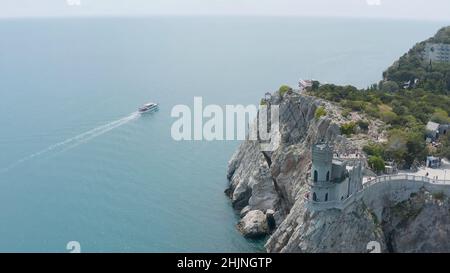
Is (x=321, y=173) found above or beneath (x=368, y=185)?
above

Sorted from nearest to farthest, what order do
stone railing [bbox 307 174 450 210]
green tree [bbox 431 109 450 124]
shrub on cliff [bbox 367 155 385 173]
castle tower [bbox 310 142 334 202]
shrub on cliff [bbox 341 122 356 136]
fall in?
castle tower [bbox 310 142 334 202] → stone railing [bbox 307 174 450 210] → shrub on cliff [bbox 367 155 385 173] → shrub on cliff [bbox 341 122 356 136] → green tree [bbox 431 109 450 124]

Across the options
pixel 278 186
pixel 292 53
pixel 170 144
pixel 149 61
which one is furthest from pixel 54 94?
pixel 292 53

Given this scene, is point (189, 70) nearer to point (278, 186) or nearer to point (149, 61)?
point (149, 61)

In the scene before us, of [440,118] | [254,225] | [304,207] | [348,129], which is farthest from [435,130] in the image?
[254,225]

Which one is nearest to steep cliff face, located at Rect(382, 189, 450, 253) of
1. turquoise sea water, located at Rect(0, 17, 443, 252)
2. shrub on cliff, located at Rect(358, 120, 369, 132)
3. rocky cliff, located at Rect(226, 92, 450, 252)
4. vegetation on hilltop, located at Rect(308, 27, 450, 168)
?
rocky cliff, located at Rect(226, 92, 450, 252)

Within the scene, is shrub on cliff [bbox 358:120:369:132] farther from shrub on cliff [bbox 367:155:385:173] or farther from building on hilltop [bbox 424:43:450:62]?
building on hilltop [bbox 424:43:450:62]

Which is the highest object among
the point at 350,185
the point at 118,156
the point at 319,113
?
the point at 319,113

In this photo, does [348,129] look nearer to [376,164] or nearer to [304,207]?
[376,164]
